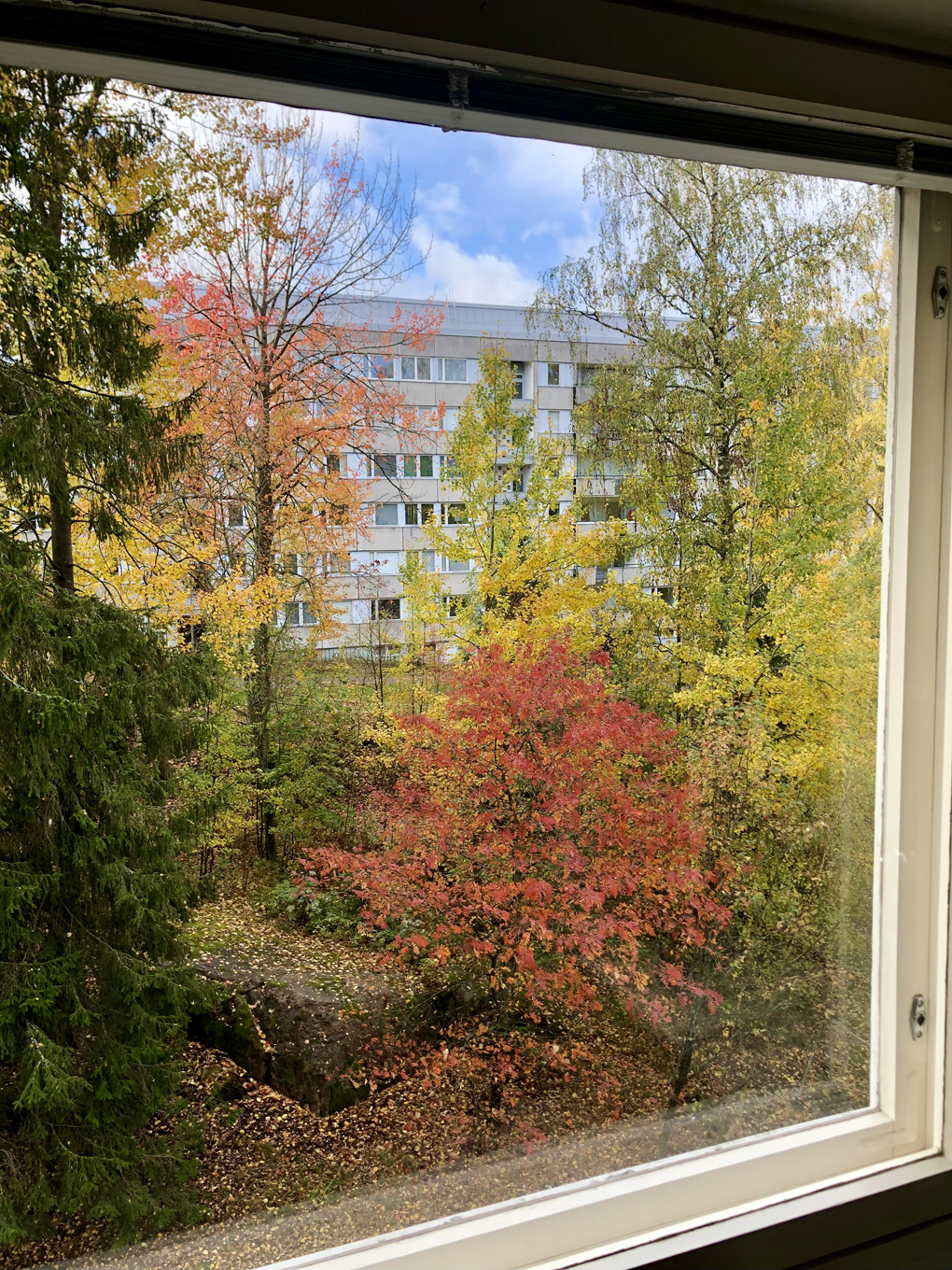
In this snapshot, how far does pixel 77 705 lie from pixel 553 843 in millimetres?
725

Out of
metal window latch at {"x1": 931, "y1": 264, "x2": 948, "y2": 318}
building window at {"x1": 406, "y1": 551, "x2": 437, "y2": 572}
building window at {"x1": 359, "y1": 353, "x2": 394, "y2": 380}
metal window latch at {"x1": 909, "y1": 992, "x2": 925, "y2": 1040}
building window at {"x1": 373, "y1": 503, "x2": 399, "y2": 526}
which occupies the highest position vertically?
metal window latch at {"x1": 931, "y1": 264, "x2": 948, "y2": 318}

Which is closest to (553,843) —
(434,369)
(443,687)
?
(443,687)

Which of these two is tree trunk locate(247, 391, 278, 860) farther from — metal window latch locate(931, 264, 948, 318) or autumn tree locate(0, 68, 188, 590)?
metal window latch locate(931, 264, 948, 318)

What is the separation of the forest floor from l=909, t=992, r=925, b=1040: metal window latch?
0.79 feet

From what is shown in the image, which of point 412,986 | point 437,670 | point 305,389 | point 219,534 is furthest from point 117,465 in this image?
point 412,986

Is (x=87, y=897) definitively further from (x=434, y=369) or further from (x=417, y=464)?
(x=434, y=369)

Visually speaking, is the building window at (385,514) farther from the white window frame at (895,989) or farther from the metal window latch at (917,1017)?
the metal window latch at (917,1017)

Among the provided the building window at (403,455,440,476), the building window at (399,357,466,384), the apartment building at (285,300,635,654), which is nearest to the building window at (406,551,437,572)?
the apartment building at (285,300,635,654)

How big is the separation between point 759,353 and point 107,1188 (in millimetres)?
1478

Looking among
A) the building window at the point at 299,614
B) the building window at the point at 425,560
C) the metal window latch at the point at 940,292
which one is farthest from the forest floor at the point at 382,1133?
the metal window latch at the point at 940,292

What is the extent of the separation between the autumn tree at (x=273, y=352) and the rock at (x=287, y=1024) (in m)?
0.19

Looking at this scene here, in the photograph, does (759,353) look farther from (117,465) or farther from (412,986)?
(412,986)

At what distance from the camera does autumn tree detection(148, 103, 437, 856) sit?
958 mm

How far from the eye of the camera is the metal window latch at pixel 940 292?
113 centimetres
